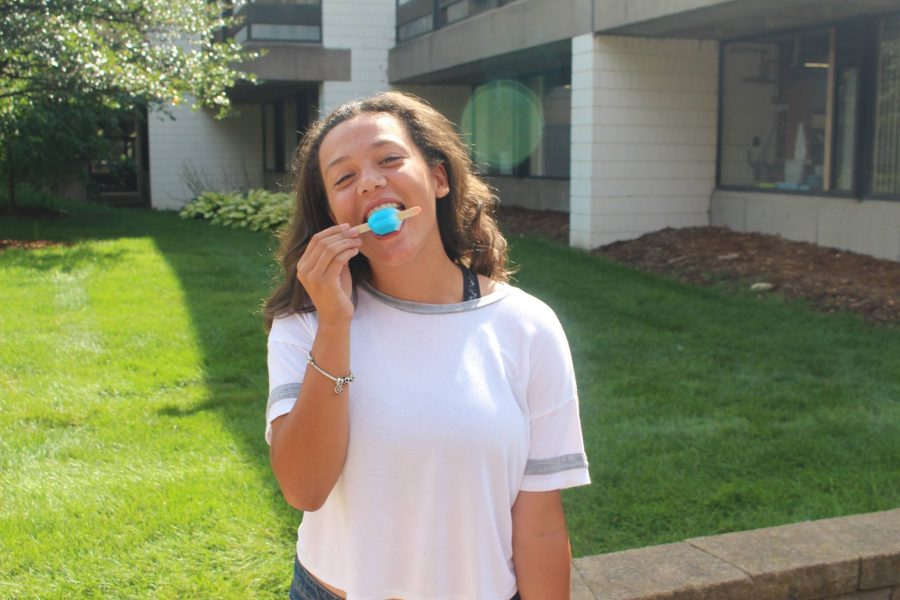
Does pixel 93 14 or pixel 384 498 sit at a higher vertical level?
pixel 93 14

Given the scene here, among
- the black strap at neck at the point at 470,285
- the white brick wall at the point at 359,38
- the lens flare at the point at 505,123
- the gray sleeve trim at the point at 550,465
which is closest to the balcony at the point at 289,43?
the white brick wall at the point at 359,38

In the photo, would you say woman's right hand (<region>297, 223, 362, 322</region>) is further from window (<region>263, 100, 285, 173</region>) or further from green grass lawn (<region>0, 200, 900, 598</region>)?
window (<region>263, 100, 285, 173</region>)

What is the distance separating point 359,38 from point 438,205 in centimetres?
1731

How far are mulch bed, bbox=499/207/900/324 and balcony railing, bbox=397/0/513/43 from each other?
15.2 feet

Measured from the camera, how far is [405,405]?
75.0 inches

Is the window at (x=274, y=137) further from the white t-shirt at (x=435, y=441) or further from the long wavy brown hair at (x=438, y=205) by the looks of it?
the white t-shirt at (x=435, y=441)

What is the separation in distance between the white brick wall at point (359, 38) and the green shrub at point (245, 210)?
2882 millimetres

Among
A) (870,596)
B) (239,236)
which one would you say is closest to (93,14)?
(239,236)

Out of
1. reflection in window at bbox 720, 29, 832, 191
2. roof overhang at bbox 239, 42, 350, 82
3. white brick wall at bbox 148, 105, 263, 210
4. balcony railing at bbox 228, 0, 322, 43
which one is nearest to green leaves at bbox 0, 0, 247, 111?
roof overhang at bbox 239, 42, 350, 82

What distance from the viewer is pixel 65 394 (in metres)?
5.99

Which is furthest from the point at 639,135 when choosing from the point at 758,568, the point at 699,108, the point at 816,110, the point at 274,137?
the point at 274,137

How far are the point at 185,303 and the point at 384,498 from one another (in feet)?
24.3

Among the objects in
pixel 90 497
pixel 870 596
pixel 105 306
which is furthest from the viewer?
pixel 105 306

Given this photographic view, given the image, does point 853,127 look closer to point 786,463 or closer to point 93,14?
point 786,463
